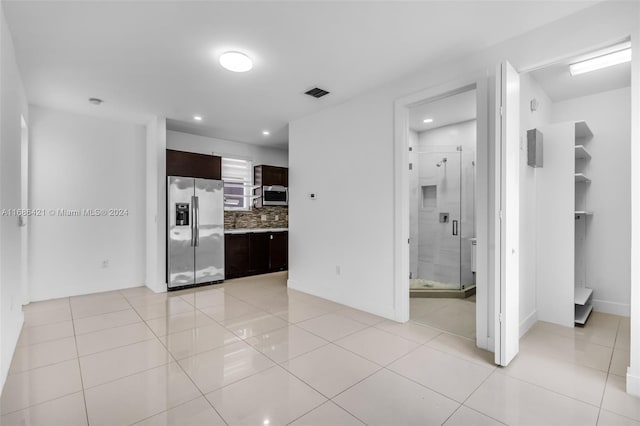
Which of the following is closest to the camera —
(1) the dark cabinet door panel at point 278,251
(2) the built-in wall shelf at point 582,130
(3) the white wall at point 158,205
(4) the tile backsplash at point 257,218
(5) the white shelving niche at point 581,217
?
(2) the built-in wall shelf at point 582,130

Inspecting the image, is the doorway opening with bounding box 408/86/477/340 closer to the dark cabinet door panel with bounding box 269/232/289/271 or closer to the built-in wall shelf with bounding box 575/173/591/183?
the built-in wall shelf with bounding box 575/173/591/183

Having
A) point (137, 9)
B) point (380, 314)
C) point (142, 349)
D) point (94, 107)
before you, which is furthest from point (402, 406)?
point (94, 107)

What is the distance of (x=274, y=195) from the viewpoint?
5.98 m

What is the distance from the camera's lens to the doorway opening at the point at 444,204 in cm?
445

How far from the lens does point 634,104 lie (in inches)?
78.9

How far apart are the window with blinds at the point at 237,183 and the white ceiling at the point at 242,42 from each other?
2.33 metres

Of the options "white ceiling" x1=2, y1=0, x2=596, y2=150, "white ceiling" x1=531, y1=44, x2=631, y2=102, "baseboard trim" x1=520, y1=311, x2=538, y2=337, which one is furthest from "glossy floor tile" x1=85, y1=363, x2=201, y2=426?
"white ceiling" x1=531, y1=44, x2=631, y2=102

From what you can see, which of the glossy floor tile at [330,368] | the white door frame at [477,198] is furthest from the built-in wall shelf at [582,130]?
the glossy floor tile at [330,368]

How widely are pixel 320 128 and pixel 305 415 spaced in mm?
3519

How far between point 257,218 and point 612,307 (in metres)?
5.72

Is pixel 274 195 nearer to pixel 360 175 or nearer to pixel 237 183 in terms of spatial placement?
pixel 237 183

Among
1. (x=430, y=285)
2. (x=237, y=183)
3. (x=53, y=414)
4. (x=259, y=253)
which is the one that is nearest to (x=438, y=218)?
(x=430, y=285)

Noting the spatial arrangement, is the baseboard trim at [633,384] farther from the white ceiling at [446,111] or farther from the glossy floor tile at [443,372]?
the white ceiling at [446,111]

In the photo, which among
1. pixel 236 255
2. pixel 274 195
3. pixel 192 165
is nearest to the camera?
pixel 192 165
